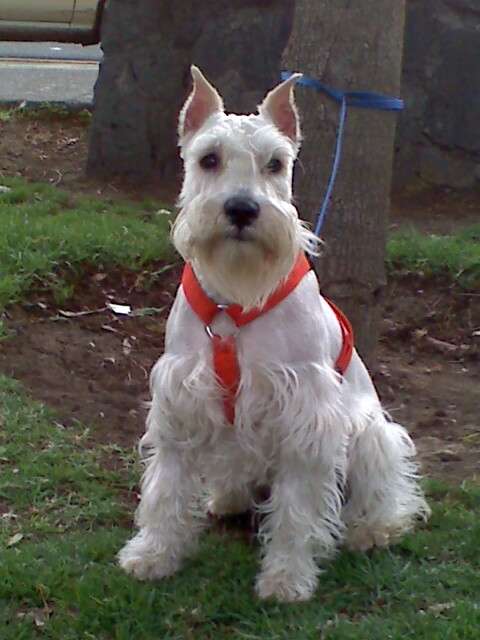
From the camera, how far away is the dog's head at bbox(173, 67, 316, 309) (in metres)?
3.70

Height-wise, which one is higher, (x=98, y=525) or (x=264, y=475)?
(x=264, y=475)

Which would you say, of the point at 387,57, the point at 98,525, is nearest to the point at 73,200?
the point at 387,57

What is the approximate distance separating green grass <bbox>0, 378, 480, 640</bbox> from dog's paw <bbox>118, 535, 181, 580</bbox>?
0.04 metres

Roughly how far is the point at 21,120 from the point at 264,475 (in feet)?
21.3

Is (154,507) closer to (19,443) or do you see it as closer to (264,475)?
(264,475)

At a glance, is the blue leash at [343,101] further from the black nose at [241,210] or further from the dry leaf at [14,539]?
the dry leaf at [14,539]

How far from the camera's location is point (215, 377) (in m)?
3.94

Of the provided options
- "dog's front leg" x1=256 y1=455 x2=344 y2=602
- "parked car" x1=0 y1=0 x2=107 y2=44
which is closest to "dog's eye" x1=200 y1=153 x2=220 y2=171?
"dog's front leg" x1=256 y1=455 x2=344 y2=602

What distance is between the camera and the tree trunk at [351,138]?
A: 526 cm

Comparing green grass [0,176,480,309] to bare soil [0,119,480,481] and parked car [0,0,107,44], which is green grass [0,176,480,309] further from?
parked car [0,0,107,44]

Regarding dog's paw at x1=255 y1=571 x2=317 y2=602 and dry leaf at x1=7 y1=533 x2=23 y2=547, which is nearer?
dog's paw at x1=255 y1=571 x2=317 y2=602

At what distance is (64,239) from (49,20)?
772 cm

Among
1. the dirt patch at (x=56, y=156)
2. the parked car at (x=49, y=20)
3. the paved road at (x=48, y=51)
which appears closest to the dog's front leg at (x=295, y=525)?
the dirt patch at (x=56, y=156)

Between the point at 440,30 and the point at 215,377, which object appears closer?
the point at 215,377
